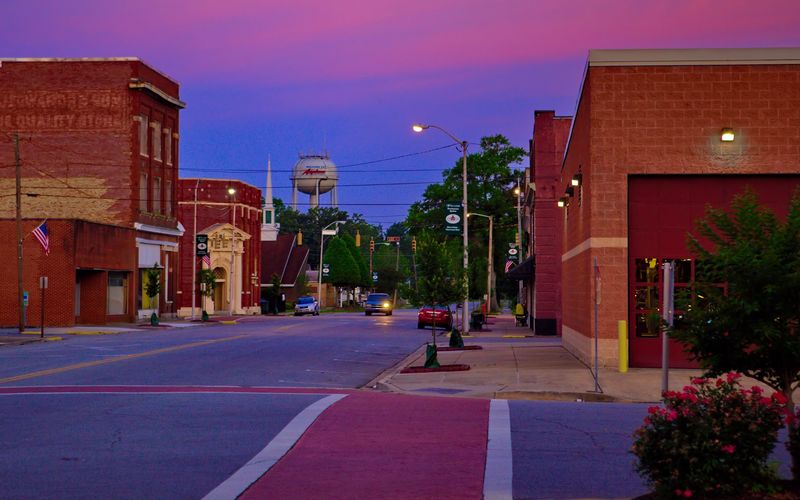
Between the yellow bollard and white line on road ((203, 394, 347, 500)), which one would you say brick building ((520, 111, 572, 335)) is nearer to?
the yellow bollard

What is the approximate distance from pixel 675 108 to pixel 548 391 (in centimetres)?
795

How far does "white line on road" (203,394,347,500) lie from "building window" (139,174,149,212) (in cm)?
5139

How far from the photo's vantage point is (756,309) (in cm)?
893

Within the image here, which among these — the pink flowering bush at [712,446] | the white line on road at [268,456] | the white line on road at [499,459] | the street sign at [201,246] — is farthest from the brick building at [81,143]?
the pink flowering bush at [712,446]

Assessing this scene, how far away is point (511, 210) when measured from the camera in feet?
297

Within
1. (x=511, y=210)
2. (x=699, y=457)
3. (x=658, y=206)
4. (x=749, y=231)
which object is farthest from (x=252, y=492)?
(x=511, y=210)

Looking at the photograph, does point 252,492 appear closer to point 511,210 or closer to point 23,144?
point 23,144

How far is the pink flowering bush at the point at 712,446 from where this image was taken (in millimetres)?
7848

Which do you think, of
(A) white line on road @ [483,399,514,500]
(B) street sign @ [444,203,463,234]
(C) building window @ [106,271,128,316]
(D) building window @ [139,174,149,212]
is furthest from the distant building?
(A) white line on road @ [483,399,514,500]

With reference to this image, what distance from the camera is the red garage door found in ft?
79.3

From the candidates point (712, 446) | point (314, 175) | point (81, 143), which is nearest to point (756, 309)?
point (712, 446)

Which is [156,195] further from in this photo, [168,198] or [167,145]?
[167,145]

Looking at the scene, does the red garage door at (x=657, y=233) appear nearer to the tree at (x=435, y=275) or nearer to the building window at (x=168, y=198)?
the tree at (x=435, y=275)

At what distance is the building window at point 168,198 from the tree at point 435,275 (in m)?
41.0
